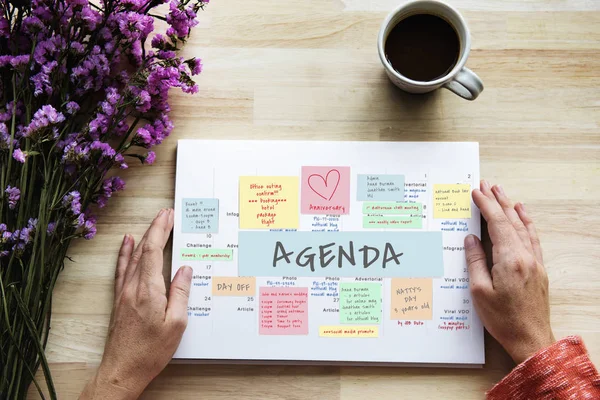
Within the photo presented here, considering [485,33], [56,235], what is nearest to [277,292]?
[56,235]

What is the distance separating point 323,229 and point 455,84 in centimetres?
30

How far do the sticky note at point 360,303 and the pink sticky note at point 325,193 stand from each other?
0.13 metres

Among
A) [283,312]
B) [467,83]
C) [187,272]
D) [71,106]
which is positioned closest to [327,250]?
[283,312]

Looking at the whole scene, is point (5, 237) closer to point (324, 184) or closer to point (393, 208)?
point (324, 184)

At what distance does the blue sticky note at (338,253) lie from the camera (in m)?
0.82

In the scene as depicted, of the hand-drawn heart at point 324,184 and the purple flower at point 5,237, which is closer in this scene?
the purple flower at point 5,237

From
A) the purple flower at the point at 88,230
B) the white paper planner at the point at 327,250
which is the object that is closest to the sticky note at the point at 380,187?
the white paper planner at the point at 327,250

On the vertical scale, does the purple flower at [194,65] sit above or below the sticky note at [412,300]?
above

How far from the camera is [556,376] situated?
732 mm

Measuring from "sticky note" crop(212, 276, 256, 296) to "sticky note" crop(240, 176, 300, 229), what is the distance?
87mm

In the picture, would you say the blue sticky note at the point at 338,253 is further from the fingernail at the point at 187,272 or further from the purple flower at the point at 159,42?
the purple flower at the point at 159,42

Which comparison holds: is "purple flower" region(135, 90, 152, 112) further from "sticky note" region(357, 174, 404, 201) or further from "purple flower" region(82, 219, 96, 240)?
"sticky note" region(357, 174, 404, 201)

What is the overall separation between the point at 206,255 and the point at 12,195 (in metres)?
0.29

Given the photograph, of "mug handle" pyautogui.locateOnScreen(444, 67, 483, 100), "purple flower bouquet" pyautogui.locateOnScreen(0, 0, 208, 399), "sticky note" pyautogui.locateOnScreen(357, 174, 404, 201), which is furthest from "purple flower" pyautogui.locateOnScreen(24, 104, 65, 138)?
"mug handle" pyautogui.locateOnScreen(444, 67, 483, 100)
